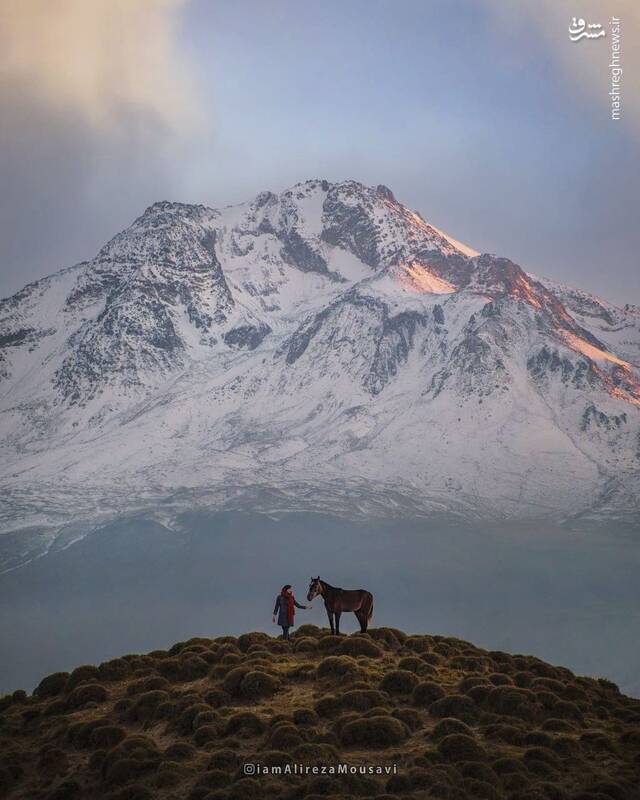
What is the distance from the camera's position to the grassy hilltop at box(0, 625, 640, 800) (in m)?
47.5

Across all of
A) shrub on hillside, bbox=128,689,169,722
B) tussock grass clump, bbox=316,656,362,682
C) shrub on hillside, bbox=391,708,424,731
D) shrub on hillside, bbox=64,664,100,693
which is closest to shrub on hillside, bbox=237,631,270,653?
tussock grass clump, bbox=316,656,362,682

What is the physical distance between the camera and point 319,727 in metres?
53.4

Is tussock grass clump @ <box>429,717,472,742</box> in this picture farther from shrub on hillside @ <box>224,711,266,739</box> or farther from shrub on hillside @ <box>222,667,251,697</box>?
shrub on hillside @ <box>222,667,251,697</box>

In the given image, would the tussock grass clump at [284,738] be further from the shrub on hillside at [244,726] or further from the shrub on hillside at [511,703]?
the shrub on hillside at [511,703]

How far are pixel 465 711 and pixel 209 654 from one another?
19.1 m

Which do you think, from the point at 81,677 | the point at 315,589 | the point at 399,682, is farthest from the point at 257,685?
the point at 81,677

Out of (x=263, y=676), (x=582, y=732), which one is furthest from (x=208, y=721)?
(x=582, y=732)

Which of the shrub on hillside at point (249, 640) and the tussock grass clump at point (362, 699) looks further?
the shrub on hillside at point (249, 640)

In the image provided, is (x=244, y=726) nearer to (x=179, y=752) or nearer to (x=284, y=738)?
(x=284, y=738)

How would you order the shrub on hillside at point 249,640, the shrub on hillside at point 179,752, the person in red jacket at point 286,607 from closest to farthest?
the shrub on hillside at point 179,752 < the person in red jacket at point 286,607 < the shrub on hillside at point 249,640

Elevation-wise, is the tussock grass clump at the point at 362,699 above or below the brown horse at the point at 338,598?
below

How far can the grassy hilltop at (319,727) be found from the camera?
4750 centimetres

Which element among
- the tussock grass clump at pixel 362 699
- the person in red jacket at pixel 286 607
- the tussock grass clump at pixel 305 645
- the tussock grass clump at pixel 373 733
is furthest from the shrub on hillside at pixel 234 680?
the tussock grass clump at pixel 373 733

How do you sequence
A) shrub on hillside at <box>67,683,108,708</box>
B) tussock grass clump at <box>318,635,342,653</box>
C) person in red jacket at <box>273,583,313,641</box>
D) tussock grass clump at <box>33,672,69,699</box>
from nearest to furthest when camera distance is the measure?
shrub on hillside at <box>67,683,108,708</box> → tussock grass clump at <box>33,672,69,699</box> → tussock grass clump at <box>318,635,342,653</box> → person in red jacket at <box>273,583,313,641</box>
